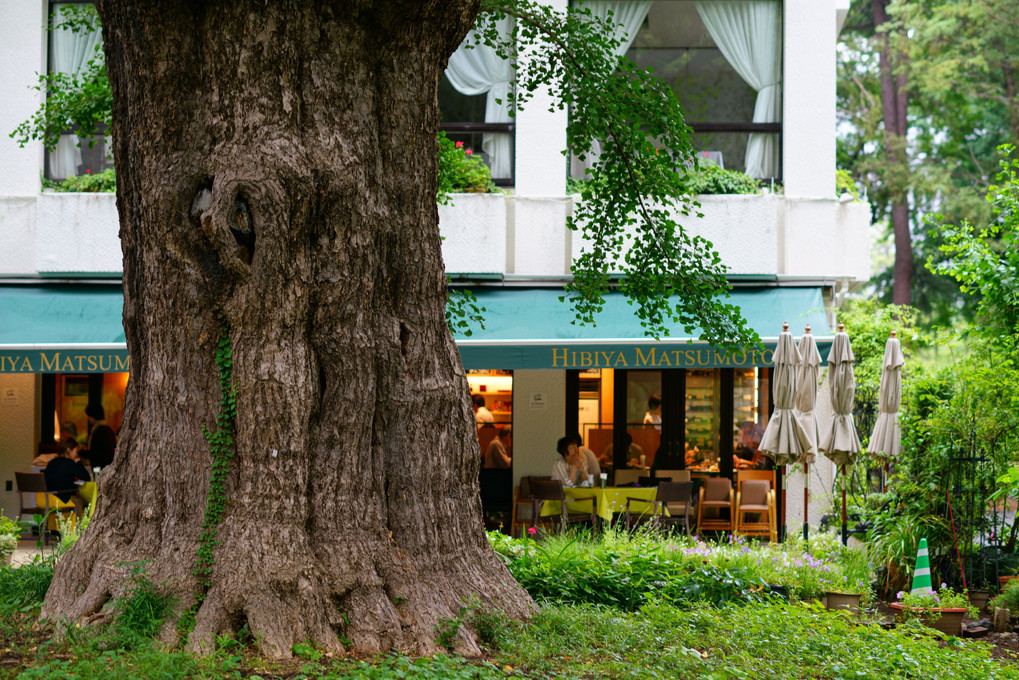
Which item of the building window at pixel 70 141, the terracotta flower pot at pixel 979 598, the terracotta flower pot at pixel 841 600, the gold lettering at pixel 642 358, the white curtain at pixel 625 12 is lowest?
the terracotta flower pot at pixel 979 598

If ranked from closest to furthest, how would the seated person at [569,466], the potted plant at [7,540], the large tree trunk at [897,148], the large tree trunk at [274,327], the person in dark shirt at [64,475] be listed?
1. the large tree trunk at [274,327]
2. the potted plant at [7,540]
3. the person in dark shirt at [64,475]
4. the seated person at [569,466]
5. the large tree trunk at [897,148]

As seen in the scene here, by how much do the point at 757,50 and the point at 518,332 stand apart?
18.4ft

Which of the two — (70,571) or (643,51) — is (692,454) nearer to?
(643,51)

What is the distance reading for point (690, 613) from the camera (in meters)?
7.21

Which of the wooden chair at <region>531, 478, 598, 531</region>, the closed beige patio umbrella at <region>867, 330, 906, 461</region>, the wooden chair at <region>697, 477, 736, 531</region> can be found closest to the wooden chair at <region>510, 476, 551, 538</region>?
the wooden chair at <region>531, 478, 598, 531</region>

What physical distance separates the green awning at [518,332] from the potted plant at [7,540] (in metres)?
1.77

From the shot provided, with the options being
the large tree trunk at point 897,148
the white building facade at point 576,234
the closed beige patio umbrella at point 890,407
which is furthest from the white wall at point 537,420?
the large tree trunk at point 897,148

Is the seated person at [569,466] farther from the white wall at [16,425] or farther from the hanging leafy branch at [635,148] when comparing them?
the white wall at [16,425]

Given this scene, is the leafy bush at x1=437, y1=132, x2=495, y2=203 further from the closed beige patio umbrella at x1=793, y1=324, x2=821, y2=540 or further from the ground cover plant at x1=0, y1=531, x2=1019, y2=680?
the ground cover plant at x1=0, y1=531, x2=1019, y2=680

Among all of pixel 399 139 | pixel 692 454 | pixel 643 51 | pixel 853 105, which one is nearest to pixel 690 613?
pixel 399 139

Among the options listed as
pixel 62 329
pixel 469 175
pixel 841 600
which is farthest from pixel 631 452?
pixel 62 329

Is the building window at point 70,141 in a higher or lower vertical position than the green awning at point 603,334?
higher

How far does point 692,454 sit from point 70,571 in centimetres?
1023

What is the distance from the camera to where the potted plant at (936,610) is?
28.0ft
